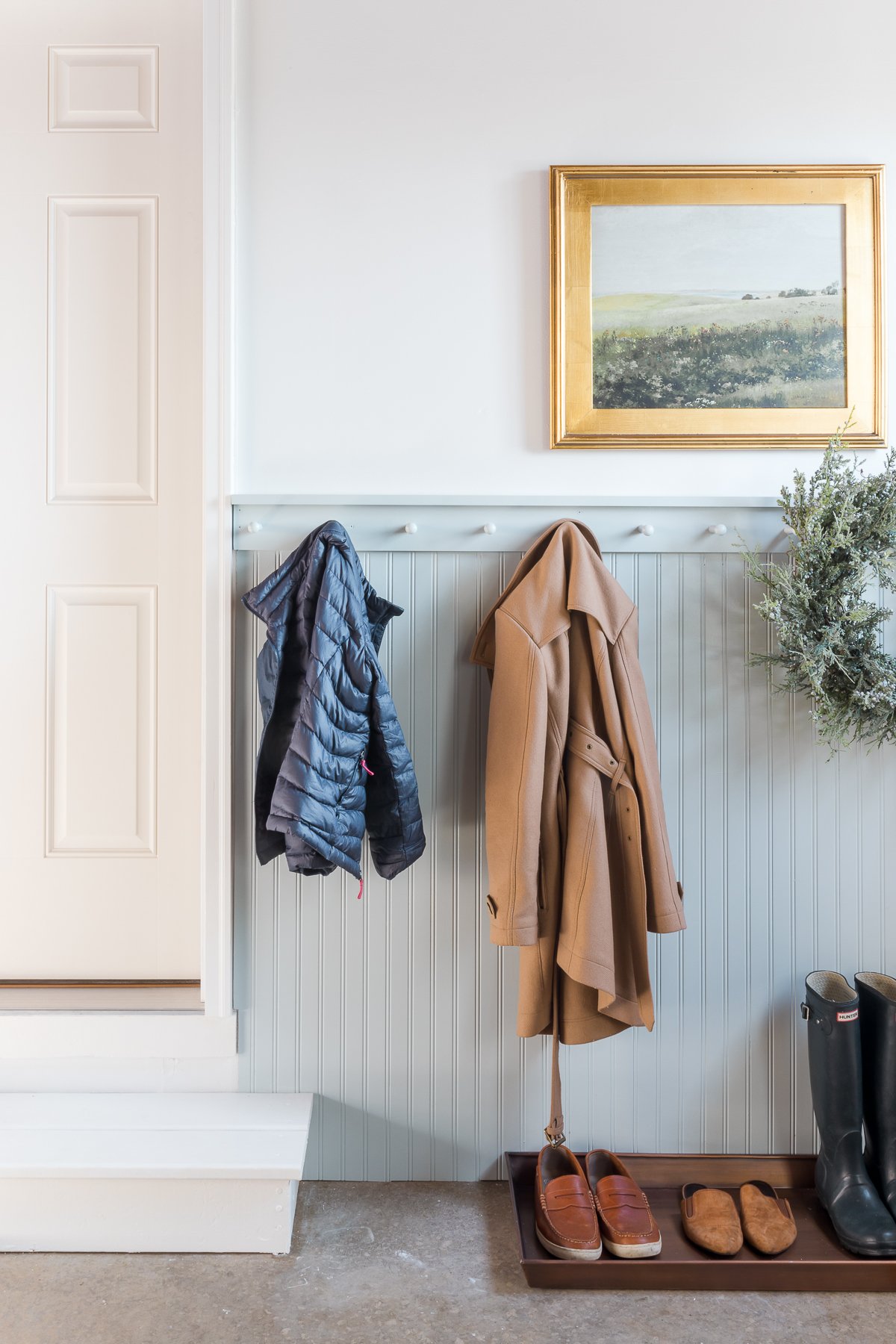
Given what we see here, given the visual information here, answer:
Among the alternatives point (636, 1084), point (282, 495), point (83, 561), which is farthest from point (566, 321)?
point (636, 1084)

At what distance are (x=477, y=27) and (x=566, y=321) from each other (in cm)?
64

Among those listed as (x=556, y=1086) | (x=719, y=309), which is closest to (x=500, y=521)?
(x=719, y=309)

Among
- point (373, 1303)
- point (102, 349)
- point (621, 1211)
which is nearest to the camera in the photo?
point (373, 1303)

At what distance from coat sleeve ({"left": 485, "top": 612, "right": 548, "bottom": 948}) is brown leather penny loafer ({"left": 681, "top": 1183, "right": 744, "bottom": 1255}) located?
0.62m

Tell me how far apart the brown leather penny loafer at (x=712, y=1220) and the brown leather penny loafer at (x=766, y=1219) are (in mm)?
21

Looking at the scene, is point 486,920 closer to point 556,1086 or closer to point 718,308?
point 556,1086

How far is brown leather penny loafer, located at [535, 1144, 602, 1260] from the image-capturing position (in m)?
1.38

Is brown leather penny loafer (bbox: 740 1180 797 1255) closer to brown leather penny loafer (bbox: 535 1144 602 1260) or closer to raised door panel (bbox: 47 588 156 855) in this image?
brown leather penny loafer (bbox: 535 1144 602 1260)

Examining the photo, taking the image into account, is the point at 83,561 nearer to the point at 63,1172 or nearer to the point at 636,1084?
the point at 63,1172

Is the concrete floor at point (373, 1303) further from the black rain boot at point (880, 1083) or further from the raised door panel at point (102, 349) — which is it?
the raised door panel at point (102, 349)

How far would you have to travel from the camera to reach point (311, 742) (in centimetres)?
134

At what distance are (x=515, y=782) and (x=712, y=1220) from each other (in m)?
0.89

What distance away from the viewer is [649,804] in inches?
56.4

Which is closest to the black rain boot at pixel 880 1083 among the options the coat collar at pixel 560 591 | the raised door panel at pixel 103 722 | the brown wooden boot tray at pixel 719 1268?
the brown wooden boot tray at pixel 719 1268
